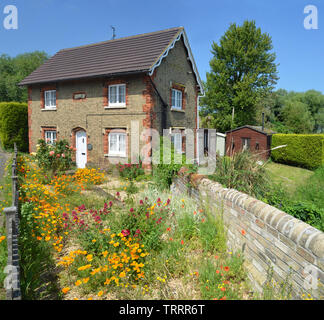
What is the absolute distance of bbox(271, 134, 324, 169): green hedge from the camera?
18938mm

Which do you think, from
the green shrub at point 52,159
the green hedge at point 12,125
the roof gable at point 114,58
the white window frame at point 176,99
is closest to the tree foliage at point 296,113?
the white window frame at point 176,99

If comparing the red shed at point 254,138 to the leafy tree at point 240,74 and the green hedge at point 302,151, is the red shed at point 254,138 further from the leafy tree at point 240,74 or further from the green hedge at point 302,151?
the leafy tree at point 240,74

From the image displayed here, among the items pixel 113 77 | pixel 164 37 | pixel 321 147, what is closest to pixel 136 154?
pixel 113 77

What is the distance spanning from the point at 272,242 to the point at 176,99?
13.1m

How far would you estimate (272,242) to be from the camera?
3252 millimetres

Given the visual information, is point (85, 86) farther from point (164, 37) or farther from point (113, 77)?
point (164, 37)

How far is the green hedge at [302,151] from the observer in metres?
18.9

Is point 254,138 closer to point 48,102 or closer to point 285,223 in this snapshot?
point 48,102

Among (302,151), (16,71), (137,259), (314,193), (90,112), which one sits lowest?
(137,259)

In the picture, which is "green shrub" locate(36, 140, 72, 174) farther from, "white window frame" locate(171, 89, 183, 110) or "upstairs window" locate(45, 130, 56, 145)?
"white window frame" locate(171, 89, 183, 110)

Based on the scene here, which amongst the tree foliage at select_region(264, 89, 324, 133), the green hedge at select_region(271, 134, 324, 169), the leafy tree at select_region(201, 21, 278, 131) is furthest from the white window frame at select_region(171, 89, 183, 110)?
the tree foliage at select_region(264, 89, 324, 133)

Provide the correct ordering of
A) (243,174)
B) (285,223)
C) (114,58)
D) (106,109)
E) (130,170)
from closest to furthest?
1. (285,223)
2. (243,174)
3. (130,170)
4. (106,109)
5. (114,58)

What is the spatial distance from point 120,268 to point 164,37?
541 inches

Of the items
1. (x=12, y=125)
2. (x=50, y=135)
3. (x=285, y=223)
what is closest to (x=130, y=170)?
(x=50, y=135)
